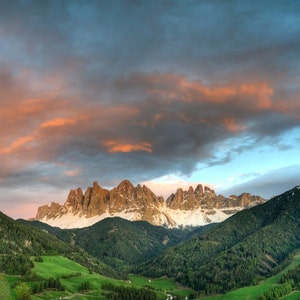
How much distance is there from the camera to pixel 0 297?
172000 mm
